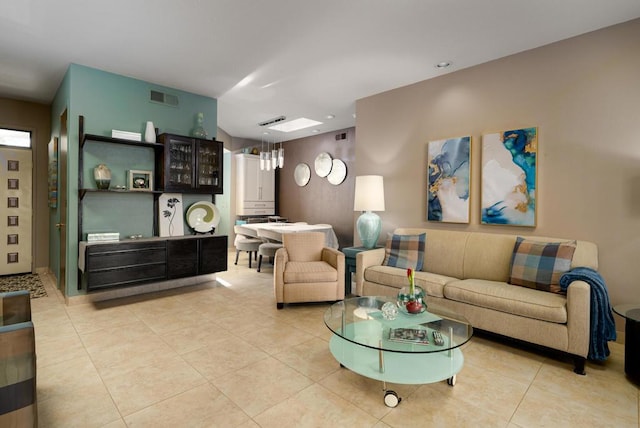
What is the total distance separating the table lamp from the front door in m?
5.46

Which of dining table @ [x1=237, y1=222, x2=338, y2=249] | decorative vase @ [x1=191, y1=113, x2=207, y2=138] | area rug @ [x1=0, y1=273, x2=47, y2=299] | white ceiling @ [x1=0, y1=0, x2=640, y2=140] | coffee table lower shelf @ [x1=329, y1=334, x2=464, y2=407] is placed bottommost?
area rug @ [x1=0, y1=273, x2=47, y2=299]

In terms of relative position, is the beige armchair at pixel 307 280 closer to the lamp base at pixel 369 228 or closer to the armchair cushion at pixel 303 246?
the armchair cushion at pixel 303 246

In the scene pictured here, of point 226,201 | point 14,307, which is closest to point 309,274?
point 14,307

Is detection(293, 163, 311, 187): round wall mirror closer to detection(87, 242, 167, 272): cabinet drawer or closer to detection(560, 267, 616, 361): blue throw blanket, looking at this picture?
detection(87, 242, 167, 272): cabinet drawer

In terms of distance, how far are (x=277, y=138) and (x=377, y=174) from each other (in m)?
4.04

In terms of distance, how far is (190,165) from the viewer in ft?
14.9

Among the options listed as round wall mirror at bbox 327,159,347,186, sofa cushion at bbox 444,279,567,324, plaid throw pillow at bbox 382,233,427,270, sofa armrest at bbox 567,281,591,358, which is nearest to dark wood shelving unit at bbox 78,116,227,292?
plaid throw pillow at bbox 382,233,427,270

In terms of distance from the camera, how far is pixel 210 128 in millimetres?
5016

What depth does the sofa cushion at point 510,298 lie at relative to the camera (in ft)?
8.17

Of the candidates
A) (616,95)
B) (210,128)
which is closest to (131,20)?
(210,128)

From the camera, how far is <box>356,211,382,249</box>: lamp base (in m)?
4.30

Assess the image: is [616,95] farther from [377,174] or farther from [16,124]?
[16,124]

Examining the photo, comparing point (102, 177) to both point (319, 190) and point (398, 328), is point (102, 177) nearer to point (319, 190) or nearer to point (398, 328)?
point (398, 328)

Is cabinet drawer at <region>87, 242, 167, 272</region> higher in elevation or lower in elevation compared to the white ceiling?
lower
